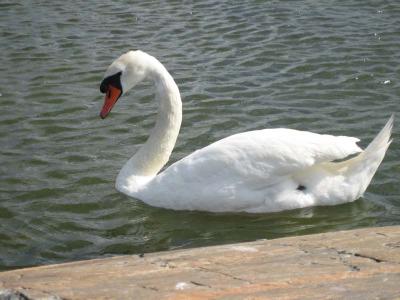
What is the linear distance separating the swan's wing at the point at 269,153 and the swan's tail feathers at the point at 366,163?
0.45 feet

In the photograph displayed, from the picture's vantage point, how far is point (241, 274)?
3.60 metres

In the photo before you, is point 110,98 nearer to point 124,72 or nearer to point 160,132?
point 124,72

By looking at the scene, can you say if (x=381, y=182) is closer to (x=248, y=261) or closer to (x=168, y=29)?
(x=248, y=261)

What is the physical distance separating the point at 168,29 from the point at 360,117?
4421 millimetres

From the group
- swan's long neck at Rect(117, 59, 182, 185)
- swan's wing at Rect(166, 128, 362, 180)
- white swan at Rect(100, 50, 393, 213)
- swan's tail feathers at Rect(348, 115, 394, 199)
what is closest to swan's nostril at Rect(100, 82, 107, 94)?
swan's long neck at Rect(117, 59, 182, 185)

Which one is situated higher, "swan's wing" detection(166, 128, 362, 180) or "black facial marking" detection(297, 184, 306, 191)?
"swan's wing" detection(166, 128, 362, 180)

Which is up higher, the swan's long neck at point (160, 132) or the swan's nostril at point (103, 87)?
the swan's nostril at point (103, 87)

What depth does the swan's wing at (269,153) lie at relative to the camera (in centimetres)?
606

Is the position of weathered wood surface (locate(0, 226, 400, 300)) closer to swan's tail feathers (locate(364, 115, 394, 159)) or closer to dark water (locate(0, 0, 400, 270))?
dark water (locate(0, 0, 400, 270))

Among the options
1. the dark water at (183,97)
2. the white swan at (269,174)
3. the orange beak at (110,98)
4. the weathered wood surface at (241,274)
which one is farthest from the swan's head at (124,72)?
the weathered wood surface at (241,274)

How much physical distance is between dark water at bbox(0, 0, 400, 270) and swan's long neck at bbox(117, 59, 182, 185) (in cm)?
30

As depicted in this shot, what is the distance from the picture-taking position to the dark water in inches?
242

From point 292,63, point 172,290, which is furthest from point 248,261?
point 292,63

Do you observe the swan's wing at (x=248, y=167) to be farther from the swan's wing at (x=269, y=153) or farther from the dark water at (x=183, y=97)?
the dark water at (x=183, y=97)
